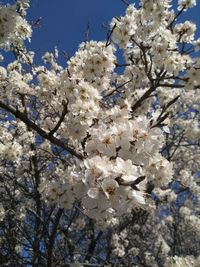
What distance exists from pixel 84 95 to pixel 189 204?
41.7 feet

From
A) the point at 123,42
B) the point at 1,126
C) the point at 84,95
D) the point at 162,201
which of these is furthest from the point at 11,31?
the point at 162,201

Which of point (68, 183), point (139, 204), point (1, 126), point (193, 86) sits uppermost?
point (1, 126)

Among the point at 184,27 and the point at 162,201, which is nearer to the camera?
the point at 184,27

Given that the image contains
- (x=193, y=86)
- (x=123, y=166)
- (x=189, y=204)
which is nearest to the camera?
(x=123, y=166)

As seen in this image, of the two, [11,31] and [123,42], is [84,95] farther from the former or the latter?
[123,42]

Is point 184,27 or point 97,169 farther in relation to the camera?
point 184,27

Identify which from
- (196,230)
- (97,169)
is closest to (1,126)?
(97,169)

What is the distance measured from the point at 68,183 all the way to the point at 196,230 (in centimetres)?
1301

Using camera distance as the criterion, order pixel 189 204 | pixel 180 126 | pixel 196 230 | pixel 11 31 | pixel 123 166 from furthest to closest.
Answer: pixel 189 204, pixel 196 230, pixel 180 126, pixel 11 31, pixel 123 166

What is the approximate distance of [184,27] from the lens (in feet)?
23.6

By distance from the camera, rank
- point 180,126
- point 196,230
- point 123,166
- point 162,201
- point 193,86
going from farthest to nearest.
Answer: point 196,230
point 180,126
point 162,201
point 193,86
point 123,166

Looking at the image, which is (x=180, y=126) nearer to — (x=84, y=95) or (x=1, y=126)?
(x=1, y=126)

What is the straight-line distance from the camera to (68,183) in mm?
3652

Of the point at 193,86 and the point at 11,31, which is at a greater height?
the point at 193,86
